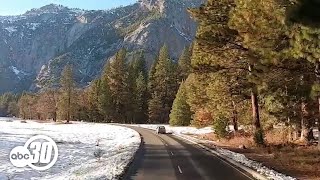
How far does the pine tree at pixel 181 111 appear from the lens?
260 ft

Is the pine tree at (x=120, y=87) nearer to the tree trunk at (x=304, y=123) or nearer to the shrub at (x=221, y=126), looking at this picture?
the shrub at (x=221, y=126)

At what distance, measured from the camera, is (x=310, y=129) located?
30.5 meters

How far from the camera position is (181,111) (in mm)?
80562

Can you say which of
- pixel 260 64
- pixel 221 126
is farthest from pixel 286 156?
pixel 221 126

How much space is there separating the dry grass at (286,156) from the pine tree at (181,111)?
1730 inches

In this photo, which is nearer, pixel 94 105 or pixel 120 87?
pixel 120 87

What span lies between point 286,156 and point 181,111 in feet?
182

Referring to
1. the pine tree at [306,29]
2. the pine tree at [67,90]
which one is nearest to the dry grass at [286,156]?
the pine tree at [306,29]

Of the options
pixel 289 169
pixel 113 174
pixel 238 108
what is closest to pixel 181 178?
pixel 113 174

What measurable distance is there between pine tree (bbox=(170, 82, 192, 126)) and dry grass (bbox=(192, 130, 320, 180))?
4394 centimetres

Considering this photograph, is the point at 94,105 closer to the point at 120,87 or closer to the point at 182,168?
the point at 120,87

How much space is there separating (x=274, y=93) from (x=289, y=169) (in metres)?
7.15

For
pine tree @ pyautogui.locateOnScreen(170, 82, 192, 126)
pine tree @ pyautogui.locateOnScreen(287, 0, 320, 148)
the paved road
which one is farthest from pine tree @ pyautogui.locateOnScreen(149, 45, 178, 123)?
pine tree @ pyautogui.locateOnScreen(287, 0, 320, 148)

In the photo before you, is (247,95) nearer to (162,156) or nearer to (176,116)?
(162,156)
